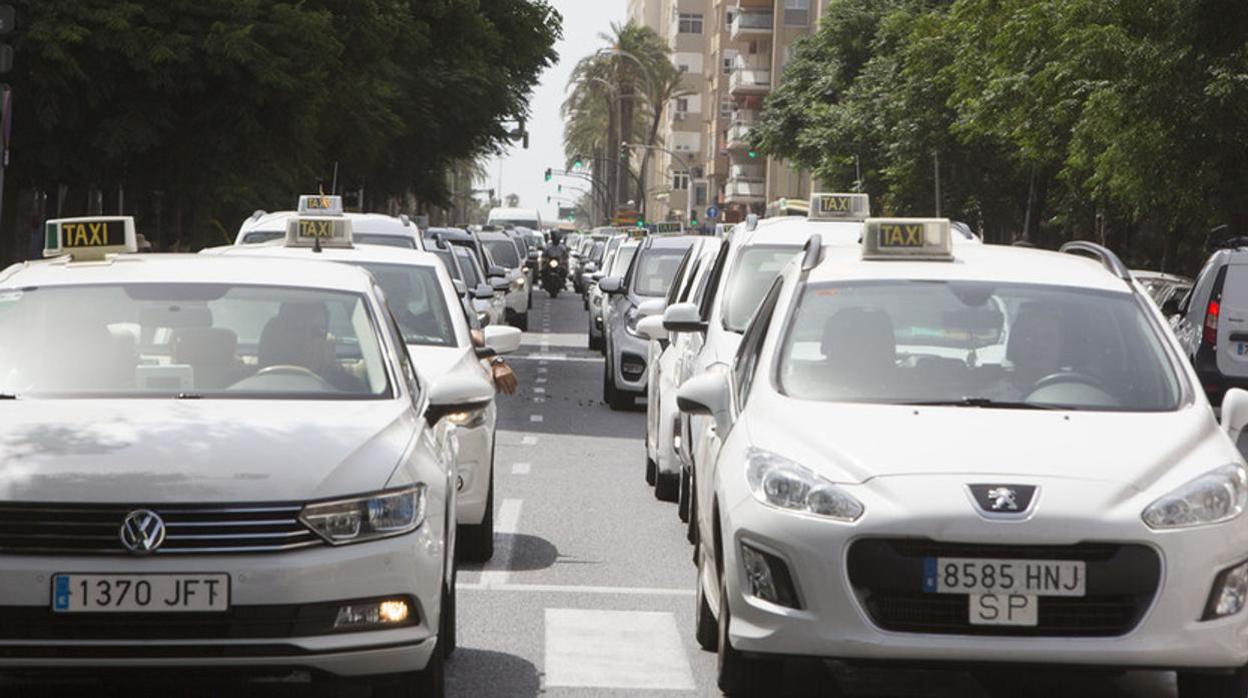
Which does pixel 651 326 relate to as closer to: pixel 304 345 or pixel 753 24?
pixel 304 345

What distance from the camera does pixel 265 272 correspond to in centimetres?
855

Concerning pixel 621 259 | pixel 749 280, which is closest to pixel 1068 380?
pixel 749 280

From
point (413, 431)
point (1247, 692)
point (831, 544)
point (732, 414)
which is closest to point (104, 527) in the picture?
point (413, 431)

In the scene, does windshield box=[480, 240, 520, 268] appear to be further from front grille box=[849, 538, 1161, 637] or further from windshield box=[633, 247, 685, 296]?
front grille box=[849, 538, 1161, 637]

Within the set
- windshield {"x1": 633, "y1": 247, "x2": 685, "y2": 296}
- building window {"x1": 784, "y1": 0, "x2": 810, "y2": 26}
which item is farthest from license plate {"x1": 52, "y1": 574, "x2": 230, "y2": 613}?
building window {"x1": 784, "y1": 0, "x2": 810, "y2": 26}

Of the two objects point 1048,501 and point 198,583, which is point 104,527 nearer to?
point 198,583

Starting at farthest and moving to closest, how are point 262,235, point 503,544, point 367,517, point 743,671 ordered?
point 262,235 < point 503,544 < point 743,671 < point 367,517

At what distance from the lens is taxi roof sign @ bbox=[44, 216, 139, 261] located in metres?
8.91

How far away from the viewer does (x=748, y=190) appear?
383ft

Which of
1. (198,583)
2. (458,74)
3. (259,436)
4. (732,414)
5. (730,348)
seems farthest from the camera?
(458,74)

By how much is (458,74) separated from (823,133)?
833 inches

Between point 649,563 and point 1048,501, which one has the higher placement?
point 1048,501

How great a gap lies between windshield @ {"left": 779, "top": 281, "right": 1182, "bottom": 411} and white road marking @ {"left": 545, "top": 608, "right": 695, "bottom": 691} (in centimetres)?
116

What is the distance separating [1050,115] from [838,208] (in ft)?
65.4
